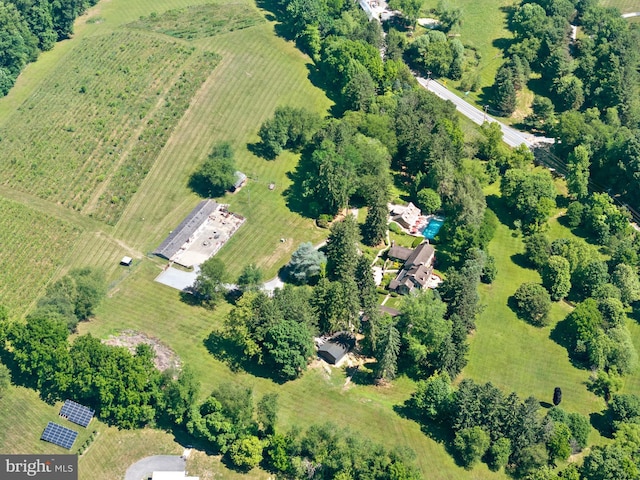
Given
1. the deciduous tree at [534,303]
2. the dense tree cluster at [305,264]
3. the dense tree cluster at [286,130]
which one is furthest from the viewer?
the dense tree cluster at [286,130]

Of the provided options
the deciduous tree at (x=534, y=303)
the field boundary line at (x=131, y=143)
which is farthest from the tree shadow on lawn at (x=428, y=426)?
the field boundary line at (x=131, y=143)

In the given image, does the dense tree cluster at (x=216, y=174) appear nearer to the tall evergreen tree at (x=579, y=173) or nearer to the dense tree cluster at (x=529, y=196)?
the dense tree cluster at (x=529, y=196)

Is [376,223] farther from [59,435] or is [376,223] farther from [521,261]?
[59,435]

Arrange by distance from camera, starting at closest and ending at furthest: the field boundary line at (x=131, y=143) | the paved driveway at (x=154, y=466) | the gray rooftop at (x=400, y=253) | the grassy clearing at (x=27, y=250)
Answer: the paved driveway at (x=154, y=466), the grassy clearing at (x=27, y=250), the gray rooftop at (x=400, y=253), the field boundary line at (x=131, y=143)

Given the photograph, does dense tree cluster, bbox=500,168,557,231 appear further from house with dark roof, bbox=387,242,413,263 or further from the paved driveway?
the paved driveway

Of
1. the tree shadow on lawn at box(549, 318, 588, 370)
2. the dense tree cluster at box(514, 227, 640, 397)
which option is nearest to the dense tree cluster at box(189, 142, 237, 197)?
the dense tree cluster at box(514, 227, 640, 397)

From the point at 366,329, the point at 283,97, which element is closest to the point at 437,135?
the point at 283,97

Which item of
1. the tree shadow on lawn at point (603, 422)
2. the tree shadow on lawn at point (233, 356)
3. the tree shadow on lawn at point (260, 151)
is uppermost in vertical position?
the tree shadow on lawn at point (260, 151)

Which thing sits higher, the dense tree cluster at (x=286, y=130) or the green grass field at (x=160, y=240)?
the dense tree cluster at (x=286, y=130)

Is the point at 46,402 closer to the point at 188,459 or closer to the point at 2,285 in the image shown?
the point at 188,459
